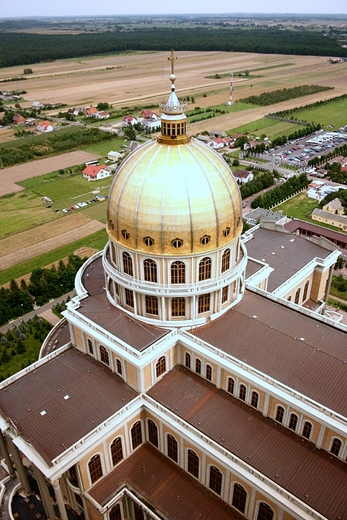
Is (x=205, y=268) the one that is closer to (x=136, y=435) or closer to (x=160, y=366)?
(x=160, y=366)

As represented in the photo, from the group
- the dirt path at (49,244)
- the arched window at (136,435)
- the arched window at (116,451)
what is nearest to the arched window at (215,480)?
the arched window at (136,435)

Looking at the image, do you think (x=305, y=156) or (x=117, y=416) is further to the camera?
(x=305, y=156)

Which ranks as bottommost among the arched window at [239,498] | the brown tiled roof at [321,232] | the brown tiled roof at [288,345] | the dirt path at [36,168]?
the dirt path at [36,168]

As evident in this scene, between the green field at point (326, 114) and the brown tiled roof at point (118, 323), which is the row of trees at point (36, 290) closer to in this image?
the brown tiled roof at point (118, 323)

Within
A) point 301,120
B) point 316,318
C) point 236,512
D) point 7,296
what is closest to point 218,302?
point 316,318

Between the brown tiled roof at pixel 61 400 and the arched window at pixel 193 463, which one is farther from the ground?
the brown tiled roof at pixel 61 400

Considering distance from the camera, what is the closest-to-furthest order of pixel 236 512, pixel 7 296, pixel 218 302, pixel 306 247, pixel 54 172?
pixel 236 512 → pixel 218 302 → pixel 306 247 → pixel 7 296 → pixel 54 172

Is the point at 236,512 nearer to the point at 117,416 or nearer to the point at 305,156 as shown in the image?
the point at 117,416

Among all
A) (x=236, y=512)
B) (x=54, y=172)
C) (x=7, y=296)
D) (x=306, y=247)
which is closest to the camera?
(x=236, y=512)
